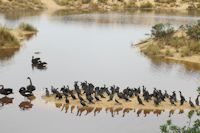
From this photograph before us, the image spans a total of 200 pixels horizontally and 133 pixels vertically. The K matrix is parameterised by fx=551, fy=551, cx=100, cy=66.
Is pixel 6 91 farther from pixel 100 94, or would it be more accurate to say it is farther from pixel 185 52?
pixel 185 52

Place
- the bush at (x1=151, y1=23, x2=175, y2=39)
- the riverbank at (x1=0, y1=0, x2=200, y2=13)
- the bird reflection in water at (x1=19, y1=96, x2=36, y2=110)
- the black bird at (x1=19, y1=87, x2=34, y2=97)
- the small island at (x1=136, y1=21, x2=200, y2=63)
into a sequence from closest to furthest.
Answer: the bird reflection in water at (x1=19, y1=96, x2=36, y2=110) → the black bird at (x1=19, y1=87, x2=34, y2=97) → the small island at (x1=136, y1=21, x2=200, y2=63) → the bush at (x1=151, y1=23, x2=175, y2=39) → the riverbank at (x1=0, y1=0, x2=200, y2=13)

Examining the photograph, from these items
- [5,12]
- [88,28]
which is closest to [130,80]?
[88,28]

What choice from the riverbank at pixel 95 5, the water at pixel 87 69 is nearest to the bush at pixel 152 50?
the water at pixel 87 69

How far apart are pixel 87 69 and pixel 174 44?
1078 centimetres

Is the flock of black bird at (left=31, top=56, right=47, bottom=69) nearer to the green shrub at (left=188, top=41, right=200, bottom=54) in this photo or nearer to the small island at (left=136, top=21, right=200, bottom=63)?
the small island at (left=136, top=21, right=200, bottom=63)

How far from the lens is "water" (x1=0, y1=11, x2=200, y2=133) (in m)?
24.2

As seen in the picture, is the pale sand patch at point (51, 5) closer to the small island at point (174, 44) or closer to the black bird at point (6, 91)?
the small island at point (174, 44)

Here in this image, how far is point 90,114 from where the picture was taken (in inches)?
1000

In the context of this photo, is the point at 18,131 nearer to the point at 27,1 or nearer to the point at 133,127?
the point at 133,127

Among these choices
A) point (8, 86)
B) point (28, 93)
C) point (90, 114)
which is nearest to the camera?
point (90, 114)

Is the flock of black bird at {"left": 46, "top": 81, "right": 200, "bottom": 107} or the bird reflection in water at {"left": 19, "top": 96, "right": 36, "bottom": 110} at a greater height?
the flock of black bird at {"left": 46, "top": 81, "right": 200, "bottom": 107}

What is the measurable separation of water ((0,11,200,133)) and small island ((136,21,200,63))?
4.56 ft

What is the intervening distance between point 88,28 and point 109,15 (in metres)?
14.8

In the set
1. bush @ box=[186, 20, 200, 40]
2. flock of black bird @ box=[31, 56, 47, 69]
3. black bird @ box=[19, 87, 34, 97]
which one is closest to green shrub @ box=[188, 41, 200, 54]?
bush @ box=[186, 20, 200, 40]
